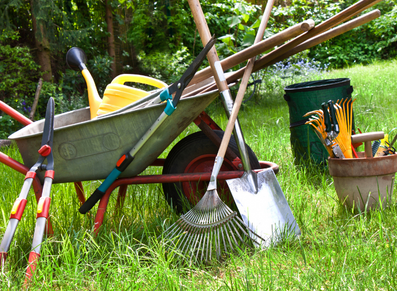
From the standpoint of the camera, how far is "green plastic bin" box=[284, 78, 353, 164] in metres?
2.20

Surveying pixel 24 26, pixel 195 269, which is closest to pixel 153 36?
pixel 24 26

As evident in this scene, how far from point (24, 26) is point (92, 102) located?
15.0 feet

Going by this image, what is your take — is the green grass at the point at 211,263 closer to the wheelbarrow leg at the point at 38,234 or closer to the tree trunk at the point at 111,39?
the wheelbarrow leg at the point at 38,234

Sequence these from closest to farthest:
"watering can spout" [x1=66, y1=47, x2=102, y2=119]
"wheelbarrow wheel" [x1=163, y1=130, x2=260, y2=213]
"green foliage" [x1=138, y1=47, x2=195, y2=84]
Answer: "wheelbarrow wheel" [x1=163, y1=130, x2=260, y2=213]
"watering can spout" [x1=66, y1=47, x2=102, y2=119]
"green foliage" [x1=138, y1=47, x2=195, y2=84]

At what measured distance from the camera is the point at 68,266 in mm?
1298

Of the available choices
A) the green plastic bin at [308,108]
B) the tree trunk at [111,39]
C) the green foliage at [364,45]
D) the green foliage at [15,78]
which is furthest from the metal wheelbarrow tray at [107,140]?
the green foliage at [364,45]

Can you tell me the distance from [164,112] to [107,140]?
0.98ft

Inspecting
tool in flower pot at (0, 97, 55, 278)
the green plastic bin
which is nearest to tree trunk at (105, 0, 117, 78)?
the green plastic bin

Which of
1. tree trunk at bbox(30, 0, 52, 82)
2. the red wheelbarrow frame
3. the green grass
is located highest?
tree trunk at bbox(30, 0, 52, 82)

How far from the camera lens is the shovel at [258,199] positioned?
4.79ft

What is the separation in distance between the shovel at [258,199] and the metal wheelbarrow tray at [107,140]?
162mm

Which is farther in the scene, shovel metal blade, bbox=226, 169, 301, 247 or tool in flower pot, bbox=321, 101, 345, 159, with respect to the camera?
tool in flower pot, bbox=321, 101, 345, 159

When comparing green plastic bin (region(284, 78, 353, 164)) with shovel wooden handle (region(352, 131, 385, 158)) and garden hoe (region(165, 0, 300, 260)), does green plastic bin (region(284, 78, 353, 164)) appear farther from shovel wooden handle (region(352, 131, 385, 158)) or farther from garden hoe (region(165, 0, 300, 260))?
garden hoe (region(165, 0, 300, 260))

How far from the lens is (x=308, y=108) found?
224 centimetres
